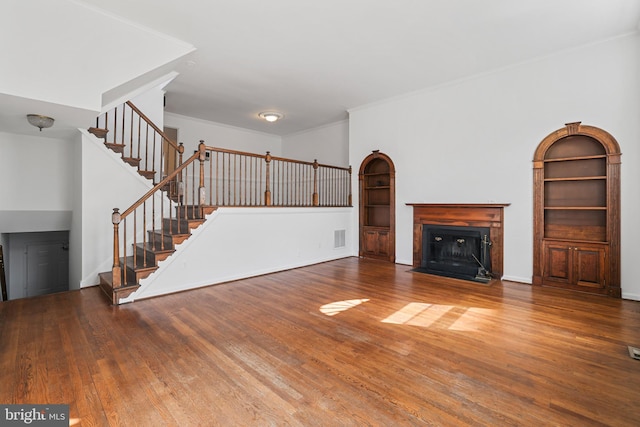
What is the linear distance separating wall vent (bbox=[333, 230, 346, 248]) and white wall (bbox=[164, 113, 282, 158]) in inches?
166

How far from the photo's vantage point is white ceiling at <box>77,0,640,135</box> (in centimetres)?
342

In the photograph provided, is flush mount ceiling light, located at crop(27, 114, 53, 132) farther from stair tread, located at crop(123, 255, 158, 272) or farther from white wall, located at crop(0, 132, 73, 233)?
stair tread, located at crop(123, 255, 158, 272)

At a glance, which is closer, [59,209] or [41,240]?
[59,209]

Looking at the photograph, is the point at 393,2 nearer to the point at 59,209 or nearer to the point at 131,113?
the point at 131,113

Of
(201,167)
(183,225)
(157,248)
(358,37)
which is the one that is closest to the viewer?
(358,37)

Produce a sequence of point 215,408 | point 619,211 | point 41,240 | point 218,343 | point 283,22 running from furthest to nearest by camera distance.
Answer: point 41,240
point 619,211
point 283,22
point 218,343
point 215,408

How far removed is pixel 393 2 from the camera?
132 inches

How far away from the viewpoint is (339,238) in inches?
275

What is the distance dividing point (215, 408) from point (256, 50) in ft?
14.4

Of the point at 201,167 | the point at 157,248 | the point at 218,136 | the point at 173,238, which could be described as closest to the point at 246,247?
the point at 173,238

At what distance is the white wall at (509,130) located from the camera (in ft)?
13.2

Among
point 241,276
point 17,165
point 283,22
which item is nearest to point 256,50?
point 283,22

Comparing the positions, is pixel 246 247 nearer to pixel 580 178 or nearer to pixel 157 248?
pixel 157 248

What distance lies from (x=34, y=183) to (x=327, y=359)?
5.82 meters
